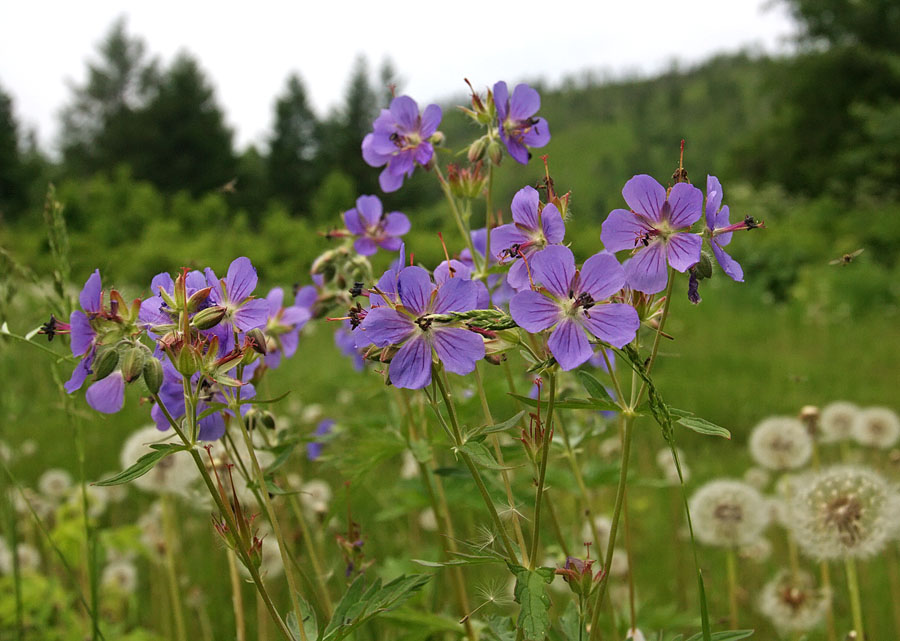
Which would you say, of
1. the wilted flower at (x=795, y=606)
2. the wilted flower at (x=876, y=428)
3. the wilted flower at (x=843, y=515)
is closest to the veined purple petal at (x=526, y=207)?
the wilted flower at (x=843, y=515)

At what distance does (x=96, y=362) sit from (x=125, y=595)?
82.6 inches

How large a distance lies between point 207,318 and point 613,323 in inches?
22.3

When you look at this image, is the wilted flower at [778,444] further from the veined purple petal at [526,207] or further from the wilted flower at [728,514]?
the veined purple petal at [526,207]

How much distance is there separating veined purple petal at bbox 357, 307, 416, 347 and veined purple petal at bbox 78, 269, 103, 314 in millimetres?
372

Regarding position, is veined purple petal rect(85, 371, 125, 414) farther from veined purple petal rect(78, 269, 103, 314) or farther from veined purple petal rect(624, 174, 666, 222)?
veined purple petal rect(624, 174, 666, 222)

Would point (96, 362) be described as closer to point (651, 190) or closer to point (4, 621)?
point (651, 190)

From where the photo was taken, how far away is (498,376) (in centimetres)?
222

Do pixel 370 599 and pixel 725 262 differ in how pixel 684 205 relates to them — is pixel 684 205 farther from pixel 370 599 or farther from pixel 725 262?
pixel 370 599

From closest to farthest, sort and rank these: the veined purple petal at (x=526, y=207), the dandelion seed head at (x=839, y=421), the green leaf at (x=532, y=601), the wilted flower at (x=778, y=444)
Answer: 1. the green leaf at (x=532, y=601)
2. the veined purple petal at (x=526, y=207)
3. the wilted flower at (x=778, y=444)
4. the dandelion seed head at (x=839, y=421)

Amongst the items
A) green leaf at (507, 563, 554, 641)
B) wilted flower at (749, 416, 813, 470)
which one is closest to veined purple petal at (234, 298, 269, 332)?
green leaf at (507, 563, 554, 641)

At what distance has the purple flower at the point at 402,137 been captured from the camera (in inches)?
59.2

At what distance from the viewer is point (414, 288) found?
38.9 inches

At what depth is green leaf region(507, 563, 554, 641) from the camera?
911 millimetres

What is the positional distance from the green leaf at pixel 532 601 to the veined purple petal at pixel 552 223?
490mm
